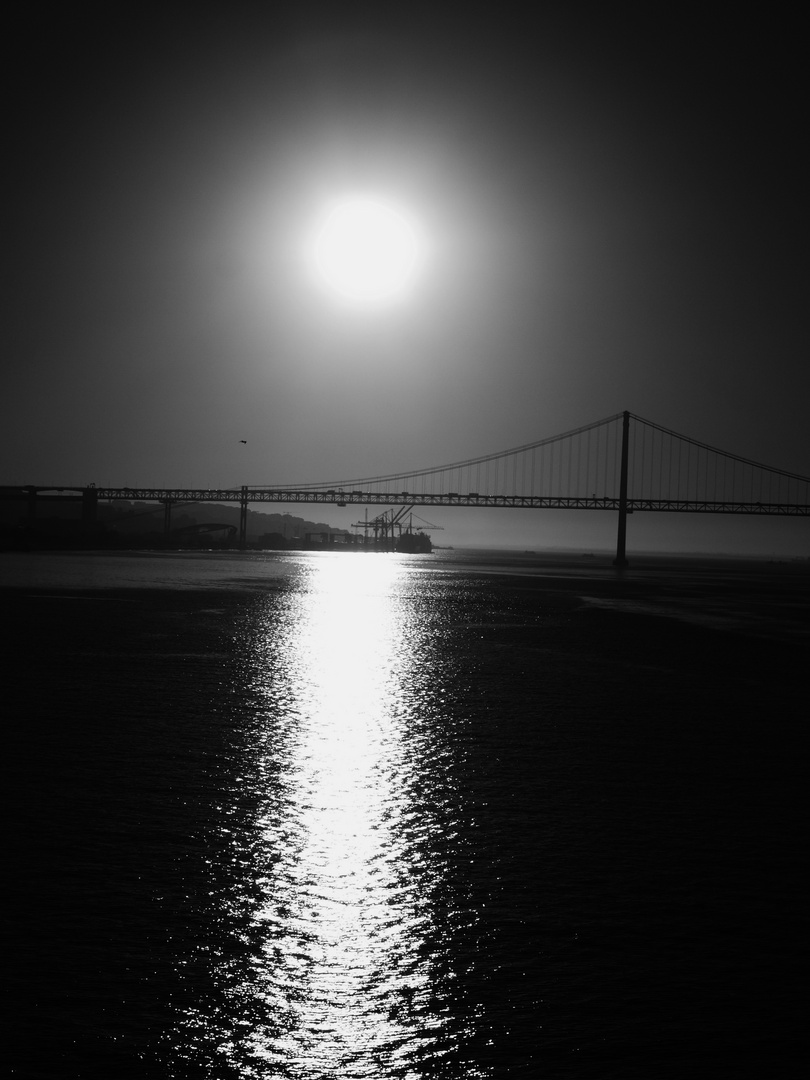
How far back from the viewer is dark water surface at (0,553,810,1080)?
3740 millimetres

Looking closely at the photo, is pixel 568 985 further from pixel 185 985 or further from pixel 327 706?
pixel 327 706

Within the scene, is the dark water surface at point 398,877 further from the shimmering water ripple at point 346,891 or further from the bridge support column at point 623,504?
the bridge support column at point 623,504

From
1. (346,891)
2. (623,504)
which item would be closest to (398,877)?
(346,891)

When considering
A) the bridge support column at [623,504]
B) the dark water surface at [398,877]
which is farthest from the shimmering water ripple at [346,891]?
the bridge support column at [623,504]

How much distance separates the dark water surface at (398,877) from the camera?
12.3ft

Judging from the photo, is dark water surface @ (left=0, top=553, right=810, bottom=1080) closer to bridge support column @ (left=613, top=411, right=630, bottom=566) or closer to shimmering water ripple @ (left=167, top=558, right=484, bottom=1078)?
shimmering water ripple @ (left=167, top=558, right=484, bottom=1078)

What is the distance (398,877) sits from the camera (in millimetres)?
5578

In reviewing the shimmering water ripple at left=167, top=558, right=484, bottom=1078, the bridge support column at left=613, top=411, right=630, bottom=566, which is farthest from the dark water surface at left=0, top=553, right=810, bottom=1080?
the bridge support column at left=613, top=411, right=630, bottom=566

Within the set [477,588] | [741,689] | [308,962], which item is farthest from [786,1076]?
[477,588]

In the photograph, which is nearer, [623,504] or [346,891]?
[346,891]

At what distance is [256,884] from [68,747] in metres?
3.76

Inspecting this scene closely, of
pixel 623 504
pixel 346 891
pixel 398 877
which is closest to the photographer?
pixel 346 891

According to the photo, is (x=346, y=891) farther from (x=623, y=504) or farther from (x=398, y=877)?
(x=623, y=504)

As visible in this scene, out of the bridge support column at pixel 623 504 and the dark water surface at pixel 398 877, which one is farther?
the bridge support column at pixel 623 504
